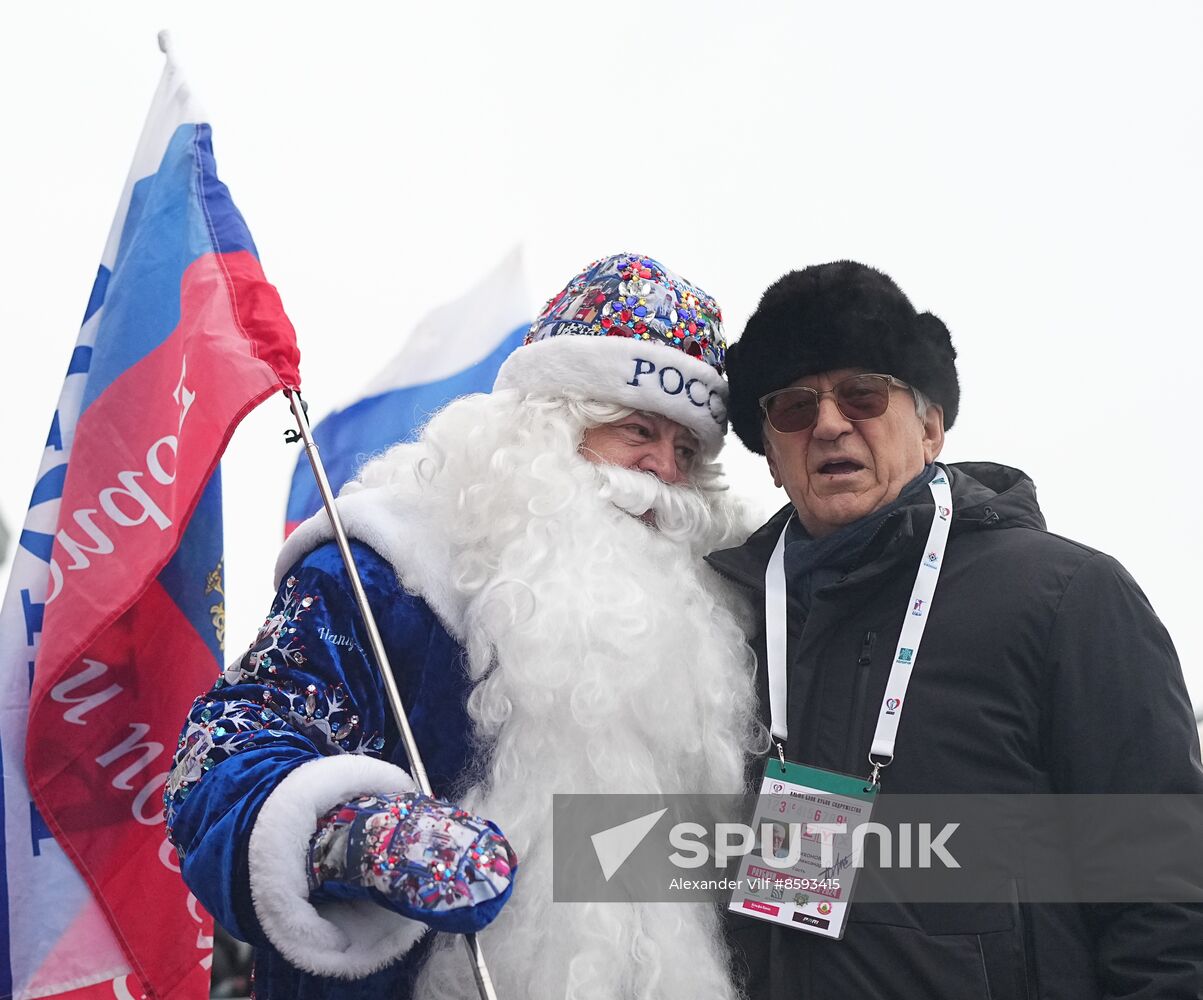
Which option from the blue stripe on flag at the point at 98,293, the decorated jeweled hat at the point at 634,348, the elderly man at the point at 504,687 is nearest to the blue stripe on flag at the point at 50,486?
the blue stripe on flag at the point at 98,293

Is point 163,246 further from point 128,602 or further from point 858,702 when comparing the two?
point 858,702

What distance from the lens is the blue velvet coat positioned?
1857 millimetres

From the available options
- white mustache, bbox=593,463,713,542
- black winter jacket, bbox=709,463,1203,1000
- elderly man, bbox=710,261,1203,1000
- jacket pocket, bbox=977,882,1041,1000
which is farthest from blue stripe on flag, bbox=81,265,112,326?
jacket pocket, bbox=977,882,1041,1000

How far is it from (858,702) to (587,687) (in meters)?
0.55

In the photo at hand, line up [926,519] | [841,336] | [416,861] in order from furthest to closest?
1. [841,336]
2. [926,519]
3. [416,861]

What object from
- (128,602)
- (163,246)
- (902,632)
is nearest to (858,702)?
(902,632)

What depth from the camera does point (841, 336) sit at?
8.21 feet

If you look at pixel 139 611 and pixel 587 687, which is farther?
pixel 139 611

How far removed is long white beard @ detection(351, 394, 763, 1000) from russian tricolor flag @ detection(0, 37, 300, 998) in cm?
73

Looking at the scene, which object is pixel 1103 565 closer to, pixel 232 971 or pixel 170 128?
pixel 170 128

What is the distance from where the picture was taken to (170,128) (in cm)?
319

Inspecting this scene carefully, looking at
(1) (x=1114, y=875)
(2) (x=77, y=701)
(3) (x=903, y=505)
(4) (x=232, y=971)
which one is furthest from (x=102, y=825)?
(4) (x=232, y=971)

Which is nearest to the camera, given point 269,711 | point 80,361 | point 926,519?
point 269,711

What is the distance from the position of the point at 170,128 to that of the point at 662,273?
150cm
